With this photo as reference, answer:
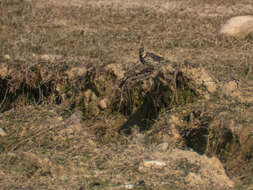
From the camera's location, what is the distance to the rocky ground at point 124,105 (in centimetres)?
247

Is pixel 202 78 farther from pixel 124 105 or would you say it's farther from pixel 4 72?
pixel 4 72

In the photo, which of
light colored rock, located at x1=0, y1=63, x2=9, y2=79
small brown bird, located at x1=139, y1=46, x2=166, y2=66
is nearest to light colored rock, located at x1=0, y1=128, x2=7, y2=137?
light colored rock, located at x1=0, y1=63, x2=9, y2=79

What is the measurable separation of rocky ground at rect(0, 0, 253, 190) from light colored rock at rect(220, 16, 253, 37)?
4 cm

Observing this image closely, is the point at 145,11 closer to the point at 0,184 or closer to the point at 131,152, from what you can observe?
the point at 131,152

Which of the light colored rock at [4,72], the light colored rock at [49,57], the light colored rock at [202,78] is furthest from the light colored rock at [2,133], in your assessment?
the light colored rock at [202,78]

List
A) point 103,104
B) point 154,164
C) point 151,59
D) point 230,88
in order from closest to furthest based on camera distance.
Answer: point 154,164, point 230,88, point 103,104, point 151,59

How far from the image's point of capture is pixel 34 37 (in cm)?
579

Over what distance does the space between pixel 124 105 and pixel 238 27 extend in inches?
118

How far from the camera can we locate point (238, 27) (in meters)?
6.06

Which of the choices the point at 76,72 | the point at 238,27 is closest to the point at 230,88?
the point at 76,72

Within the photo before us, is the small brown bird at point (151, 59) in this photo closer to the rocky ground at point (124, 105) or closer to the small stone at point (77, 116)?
the rocky ground at point (124, 105)

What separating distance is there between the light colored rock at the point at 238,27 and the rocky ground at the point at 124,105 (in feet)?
0.14

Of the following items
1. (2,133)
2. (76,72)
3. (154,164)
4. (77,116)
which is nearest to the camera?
(154,164)

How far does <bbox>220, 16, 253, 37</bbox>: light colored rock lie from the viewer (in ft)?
19.5
